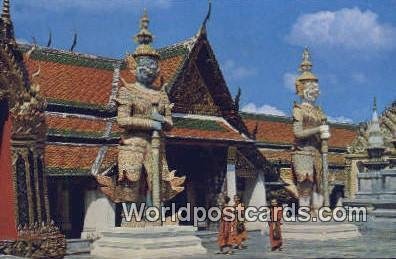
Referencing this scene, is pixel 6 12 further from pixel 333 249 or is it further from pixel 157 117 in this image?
pixel 333 249

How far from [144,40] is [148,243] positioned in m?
3.71

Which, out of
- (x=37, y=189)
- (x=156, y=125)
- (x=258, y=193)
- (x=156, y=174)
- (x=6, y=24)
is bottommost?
(x=258, y=193)

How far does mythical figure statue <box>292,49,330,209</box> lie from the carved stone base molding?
5617 millimetres

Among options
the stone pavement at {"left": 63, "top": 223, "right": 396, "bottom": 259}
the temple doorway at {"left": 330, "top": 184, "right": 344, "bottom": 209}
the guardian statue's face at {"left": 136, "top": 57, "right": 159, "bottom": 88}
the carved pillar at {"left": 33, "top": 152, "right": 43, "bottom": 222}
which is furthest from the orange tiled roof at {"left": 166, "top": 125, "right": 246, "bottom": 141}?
the temple doorway at {"left": 330, "top": 184, "right": 344, "bottom": 209}

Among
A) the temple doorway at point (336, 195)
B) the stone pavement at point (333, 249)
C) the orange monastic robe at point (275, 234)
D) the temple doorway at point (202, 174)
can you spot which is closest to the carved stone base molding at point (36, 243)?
the stone pavement at point (333, 249)

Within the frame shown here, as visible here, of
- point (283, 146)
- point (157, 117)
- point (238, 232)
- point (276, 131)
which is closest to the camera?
point (157, 117)

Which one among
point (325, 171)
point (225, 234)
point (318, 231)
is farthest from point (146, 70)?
point (318, 231)

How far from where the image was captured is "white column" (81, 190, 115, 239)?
59.0 ft

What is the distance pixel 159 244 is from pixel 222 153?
11460 millimetres

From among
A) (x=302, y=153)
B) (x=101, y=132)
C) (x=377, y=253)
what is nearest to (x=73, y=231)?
(x=101, y=132)

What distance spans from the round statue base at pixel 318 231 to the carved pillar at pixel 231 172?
6917 millimetres

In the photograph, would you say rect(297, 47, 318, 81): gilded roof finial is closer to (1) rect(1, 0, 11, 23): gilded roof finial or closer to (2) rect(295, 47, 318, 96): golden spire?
(2) rect(295, 47, 318, 96): golden spire

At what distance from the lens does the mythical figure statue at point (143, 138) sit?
10938 millimetres

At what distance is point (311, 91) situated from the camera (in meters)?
14.6
